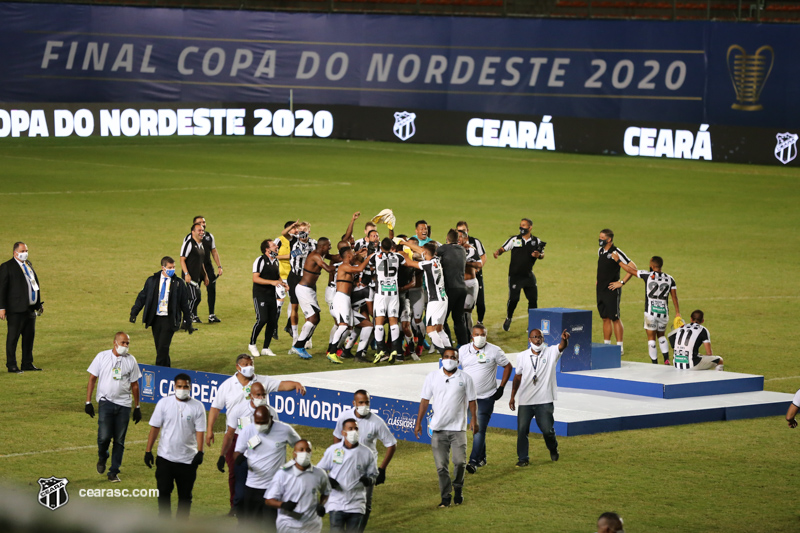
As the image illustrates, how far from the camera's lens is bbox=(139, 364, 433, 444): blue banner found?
13.5 m

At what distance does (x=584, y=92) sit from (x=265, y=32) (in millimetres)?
17695

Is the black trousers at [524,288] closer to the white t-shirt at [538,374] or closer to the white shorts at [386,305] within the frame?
the white shorts at [386,305]

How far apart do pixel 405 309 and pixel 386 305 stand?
0.82 metres

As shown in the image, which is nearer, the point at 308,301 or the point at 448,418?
the point at 448,418

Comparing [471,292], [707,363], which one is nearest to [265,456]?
[707,363]

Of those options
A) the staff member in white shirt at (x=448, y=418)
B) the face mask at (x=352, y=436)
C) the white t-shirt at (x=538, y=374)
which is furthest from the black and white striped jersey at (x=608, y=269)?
the face mask at (x=352, y=436)

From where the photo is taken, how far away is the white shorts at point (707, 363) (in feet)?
55.7

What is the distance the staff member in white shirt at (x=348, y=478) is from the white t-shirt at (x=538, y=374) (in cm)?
361

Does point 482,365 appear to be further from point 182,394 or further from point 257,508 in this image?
point 257,508

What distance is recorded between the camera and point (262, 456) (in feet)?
30.8

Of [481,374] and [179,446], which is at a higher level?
[481,374]

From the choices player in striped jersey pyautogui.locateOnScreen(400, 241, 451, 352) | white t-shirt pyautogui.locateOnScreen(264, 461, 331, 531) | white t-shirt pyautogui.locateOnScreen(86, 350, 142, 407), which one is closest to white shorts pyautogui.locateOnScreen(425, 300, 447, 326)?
player in striped jersey pyautogui.locateOnScreen(400, 241, 451, 352)

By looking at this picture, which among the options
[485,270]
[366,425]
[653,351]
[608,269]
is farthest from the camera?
[485,270]

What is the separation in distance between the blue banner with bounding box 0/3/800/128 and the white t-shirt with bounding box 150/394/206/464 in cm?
4071
